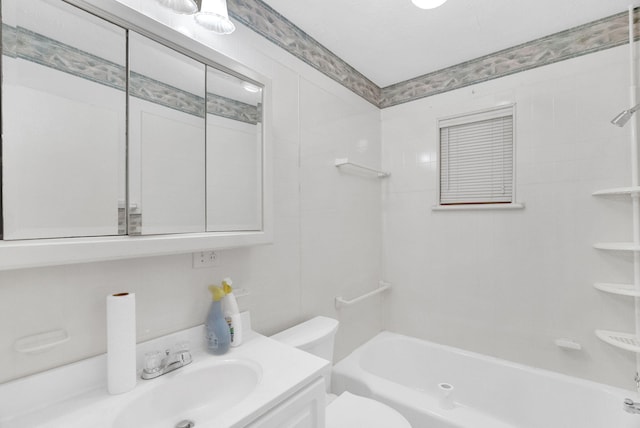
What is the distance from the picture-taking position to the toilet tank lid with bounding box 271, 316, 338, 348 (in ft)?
4.68

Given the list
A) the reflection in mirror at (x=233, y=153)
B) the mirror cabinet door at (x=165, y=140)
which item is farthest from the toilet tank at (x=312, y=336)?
the mirror cabinet door at (x=165, y=140)

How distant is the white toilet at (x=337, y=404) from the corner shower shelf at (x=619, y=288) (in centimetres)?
123

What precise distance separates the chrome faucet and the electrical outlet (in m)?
0.30

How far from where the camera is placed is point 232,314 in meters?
1.22

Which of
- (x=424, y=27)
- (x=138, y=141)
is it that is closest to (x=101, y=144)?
(x=138, y=141)

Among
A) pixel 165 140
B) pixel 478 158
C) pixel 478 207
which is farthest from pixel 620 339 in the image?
pixel 165 140

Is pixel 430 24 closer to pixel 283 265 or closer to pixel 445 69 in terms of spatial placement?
pixel 445 69

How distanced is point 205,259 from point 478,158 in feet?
6.22

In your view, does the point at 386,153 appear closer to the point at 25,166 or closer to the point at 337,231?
the point at 337,231

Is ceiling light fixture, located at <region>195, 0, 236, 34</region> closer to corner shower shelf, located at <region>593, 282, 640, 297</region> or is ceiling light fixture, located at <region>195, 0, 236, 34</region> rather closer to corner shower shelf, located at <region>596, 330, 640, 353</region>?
corner shower shelf, located at <region>593, 282, 640, 297</region>

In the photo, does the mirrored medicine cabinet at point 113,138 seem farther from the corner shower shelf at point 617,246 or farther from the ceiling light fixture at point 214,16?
the corner shower shelf at point 617,246

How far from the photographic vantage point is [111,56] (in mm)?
927

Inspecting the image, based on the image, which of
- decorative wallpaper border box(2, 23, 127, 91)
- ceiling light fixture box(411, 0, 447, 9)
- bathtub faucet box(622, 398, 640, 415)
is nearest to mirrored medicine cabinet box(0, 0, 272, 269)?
decorative wallpaper border box(2, 23, 127, 91)

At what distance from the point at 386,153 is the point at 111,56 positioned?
1941mm
